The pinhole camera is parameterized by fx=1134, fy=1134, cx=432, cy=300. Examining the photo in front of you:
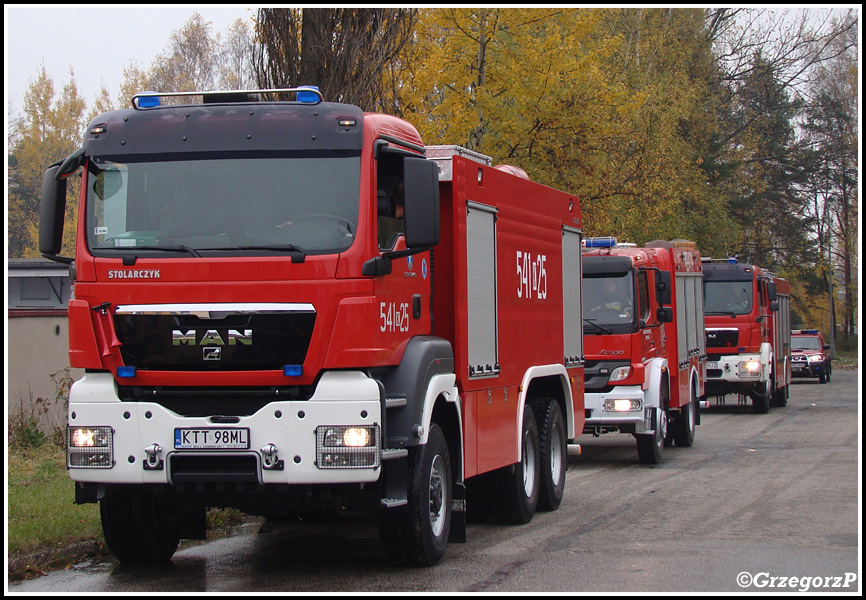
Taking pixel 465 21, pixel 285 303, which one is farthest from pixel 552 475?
pixel 465 21

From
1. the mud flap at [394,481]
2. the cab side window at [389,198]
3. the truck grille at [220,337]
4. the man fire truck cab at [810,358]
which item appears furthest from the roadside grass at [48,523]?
the man fire truck cab at [810,358]

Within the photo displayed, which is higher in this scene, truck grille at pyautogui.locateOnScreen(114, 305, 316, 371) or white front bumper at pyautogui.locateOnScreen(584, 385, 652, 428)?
truck grille at pyautogui.locateOnScreen(114, 305, 316, 371)

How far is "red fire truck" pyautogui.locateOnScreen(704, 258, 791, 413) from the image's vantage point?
24.5 m

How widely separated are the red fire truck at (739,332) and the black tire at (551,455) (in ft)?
45.2

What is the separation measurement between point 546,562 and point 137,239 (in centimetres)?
373

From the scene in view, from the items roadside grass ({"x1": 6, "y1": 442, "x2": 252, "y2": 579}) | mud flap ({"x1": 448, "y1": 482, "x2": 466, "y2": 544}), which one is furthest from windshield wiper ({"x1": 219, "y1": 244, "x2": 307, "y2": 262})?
roadside grass ({"x1": 6, "y1": 442, "x2": 252, "y2": 579})

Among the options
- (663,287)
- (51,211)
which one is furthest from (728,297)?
(51,211)

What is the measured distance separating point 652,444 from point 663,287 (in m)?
2.29

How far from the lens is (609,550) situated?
29.0 ft

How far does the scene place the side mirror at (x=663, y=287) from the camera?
16.1 meters

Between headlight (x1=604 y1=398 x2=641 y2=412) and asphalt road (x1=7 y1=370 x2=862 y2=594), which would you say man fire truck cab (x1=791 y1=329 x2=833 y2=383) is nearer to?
asphalt road (x1=7 y1=370 x2=862 y2=594)
